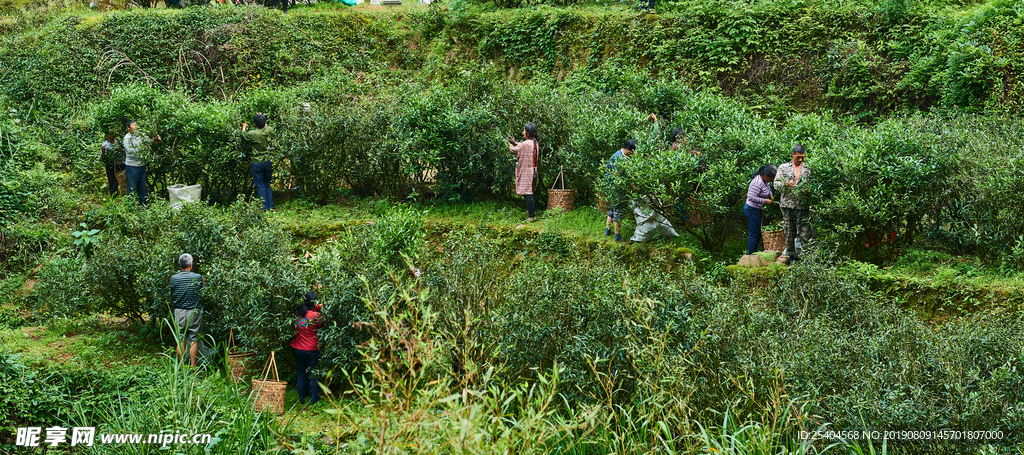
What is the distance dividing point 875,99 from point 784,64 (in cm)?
175

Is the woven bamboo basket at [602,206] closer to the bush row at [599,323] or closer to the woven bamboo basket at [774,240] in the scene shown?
the bush row at [599,323]

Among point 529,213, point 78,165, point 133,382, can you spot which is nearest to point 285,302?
point 133,382

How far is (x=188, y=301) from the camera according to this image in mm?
8766

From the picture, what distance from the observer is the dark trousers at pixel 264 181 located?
12.6 meters

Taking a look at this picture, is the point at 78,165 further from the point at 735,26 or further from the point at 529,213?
the point at 735,26

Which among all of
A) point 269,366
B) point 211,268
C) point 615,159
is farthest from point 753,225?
point 211,268

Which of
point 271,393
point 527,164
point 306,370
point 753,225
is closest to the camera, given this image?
point 271,393

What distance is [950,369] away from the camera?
539cm

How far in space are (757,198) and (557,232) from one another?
2971 millimetres

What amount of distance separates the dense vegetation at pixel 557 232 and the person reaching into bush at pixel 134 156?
24cm

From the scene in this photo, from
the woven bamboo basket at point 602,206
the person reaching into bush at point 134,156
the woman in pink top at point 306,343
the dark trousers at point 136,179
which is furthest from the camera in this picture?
the dark trousers at point 136,179

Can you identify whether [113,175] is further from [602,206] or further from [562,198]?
[602,206]

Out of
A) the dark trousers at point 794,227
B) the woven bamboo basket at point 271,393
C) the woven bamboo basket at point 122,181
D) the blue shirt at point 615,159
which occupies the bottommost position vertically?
the woven bamboo basket at point 271,393

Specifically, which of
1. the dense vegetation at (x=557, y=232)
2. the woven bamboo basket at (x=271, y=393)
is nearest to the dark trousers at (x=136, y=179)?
the dense vegetation at (x=557, y=232)
